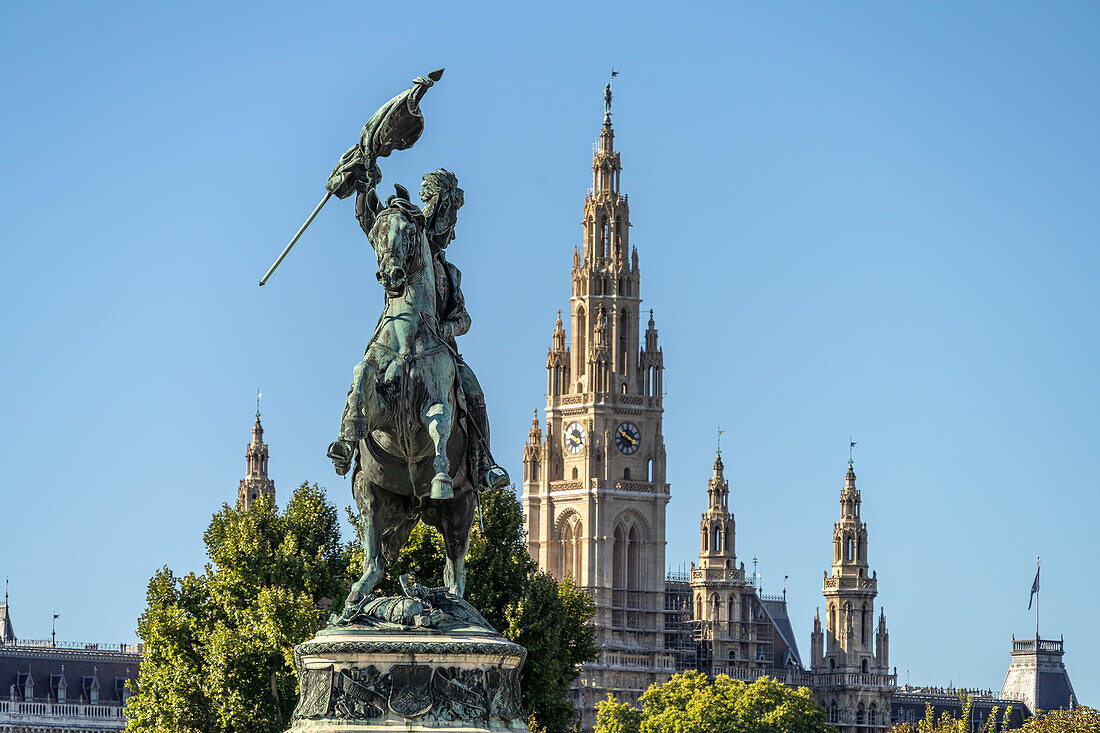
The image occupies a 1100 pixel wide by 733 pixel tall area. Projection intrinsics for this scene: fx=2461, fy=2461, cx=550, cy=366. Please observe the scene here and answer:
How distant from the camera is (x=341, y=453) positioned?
21.0m

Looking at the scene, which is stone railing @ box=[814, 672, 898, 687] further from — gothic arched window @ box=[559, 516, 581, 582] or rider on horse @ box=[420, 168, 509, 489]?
rider on horse @ box=[420, 168, 509, 489]

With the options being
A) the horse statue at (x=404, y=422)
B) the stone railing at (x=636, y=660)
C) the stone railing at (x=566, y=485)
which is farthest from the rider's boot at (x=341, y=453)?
the stone railing at (x=566, y=485)

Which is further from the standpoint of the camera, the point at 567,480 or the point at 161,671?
the point at 567,480

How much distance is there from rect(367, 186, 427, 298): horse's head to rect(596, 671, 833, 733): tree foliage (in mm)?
121972

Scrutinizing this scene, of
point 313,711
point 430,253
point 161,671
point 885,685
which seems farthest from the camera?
point 885,685

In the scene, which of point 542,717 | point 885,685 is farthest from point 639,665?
point 542,717

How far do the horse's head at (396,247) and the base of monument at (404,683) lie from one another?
10.1 ft

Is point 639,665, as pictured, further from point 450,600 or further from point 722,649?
point 450,600

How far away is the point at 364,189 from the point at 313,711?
4803 millimetres

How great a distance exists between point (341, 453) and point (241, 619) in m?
38.4

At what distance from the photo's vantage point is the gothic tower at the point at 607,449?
609ft

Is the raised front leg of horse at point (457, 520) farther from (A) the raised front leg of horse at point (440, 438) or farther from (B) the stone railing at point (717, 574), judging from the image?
(B) the stone railing at point (717, 574)

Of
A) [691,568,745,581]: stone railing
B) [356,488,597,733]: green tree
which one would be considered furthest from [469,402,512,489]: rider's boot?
[691,568,745,581]: stone railing

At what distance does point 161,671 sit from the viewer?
2328 inches
